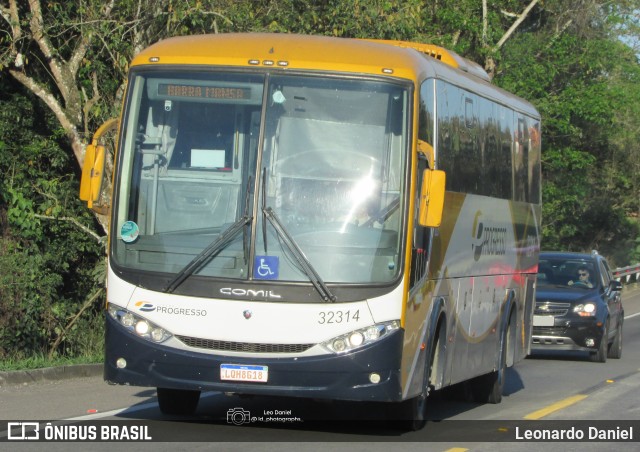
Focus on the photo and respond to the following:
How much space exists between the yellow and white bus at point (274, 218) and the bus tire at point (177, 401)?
1329 mm

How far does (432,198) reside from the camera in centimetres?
936

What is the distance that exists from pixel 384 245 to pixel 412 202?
1.40 feet

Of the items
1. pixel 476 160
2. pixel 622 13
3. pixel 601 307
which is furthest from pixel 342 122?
pixel 622 13

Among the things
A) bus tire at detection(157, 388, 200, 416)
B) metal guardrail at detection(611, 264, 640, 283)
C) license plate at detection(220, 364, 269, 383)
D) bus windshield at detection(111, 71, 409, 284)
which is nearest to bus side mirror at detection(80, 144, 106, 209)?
bus windshield at detection(111, 71, 409, 284)

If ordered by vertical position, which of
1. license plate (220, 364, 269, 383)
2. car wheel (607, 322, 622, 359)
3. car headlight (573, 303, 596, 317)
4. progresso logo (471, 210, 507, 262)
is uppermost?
progresso logo (471, 210, 507, 262)

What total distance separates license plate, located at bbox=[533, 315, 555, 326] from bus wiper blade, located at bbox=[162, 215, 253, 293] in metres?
11.2

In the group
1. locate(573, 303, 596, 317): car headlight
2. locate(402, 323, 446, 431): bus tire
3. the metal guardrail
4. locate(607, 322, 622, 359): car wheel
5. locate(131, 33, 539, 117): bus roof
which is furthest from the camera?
the metal guardrail

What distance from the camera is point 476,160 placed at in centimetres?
1221

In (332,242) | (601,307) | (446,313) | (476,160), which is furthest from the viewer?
(601,307)

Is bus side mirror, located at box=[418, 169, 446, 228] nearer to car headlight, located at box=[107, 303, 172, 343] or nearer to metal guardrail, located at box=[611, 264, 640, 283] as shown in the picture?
car headlight, located at box=[107, 303, 172, 343]

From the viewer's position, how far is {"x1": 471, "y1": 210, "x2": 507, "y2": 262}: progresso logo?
12219 mm

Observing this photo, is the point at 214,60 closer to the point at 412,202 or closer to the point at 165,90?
the point at 165,90

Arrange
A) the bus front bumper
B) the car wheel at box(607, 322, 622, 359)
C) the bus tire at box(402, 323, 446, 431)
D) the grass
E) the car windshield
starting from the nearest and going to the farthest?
the bus front bumper
the bus tire at box(402, 323, 446, 431)
the grass
the car windshield
the car wheel at box(607, 322, 622, 359)

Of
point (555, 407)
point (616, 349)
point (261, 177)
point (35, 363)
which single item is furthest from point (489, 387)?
point (616, 349)
